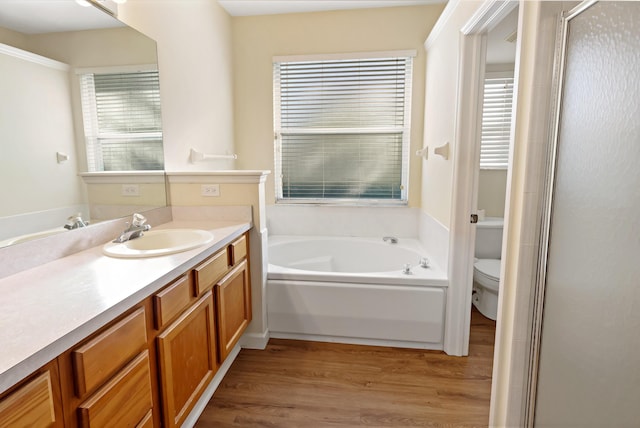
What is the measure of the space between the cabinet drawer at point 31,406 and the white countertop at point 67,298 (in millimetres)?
35

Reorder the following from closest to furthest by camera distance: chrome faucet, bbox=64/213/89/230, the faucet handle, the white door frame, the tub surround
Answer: chrome faucet, bbox=64/213/89/230 < the faucet handle < the white door frame < the tub surround

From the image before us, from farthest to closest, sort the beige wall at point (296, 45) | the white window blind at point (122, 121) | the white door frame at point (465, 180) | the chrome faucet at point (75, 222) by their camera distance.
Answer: the beige wall at point (296, 45) < the white door frame at point (465, 180) < the white window blind at point (122, 121) < the chrome faucet at point (75, 222)

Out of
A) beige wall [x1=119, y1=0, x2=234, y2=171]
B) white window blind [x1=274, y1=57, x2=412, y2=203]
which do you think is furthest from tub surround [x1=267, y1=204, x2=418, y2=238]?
beige wall [x1=119, y1=0, x2=234, y2=171]

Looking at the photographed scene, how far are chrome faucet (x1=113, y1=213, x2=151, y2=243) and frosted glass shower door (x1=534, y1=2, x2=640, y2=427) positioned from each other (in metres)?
1.80

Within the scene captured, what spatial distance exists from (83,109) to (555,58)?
191cm

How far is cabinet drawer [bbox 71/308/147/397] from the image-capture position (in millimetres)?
855

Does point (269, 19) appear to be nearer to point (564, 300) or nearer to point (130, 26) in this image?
point (130, 26)

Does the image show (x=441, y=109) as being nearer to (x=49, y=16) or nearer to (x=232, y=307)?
(x=232, y=307)

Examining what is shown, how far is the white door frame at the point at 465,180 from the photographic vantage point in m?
1.95

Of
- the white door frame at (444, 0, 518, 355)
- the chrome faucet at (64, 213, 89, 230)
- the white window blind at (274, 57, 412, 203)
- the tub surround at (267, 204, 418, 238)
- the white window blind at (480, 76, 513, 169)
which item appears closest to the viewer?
the chrome faucet at (64, 213, 89, 230)

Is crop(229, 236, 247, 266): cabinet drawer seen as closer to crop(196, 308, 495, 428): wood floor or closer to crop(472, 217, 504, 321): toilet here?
crop(196, 308, 495, 428): wood floor

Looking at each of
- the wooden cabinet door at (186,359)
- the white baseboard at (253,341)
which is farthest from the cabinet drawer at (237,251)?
the white baseboard at (253,341)

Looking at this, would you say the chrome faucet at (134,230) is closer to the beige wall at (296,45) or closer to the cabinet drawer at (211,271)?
the cabinet drawer at (211,271)

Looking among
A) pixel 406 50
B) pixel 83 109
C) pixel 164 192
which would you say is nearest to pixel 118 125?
pixel 83 109
